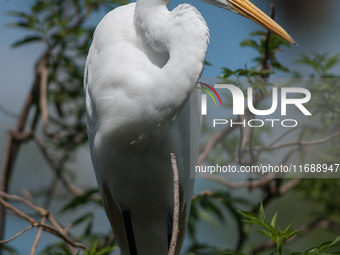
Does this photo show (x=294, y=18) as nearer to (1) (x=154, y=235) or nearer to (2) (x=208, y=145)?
(2) (x=208, y=145)

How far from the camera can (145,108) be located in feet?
2.78

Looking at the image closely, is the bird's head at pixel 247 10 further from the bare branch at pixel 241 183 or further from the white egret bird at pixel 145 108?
the bare branch at pixel 241 183

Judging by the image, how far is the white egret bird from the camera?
809 mm

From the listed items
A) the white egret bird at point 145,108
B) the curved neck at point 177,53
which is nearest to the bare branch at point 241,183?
the white egret bird at point 145,108

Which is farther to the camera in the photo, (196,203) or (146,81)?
(196,203)

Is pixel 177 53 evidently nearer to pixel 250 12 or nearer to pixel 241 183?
pixel 250 12

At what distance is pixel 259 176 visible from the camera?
4.87 feet

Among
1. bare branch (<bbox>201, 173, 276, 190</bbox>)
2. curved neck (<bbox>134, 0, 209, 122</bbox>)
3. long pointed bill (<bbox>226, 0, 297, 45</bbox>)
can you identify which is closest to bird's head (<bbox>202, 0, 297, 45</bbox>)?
long pointed bill (<bbox>226, 0, 297, 45</bbox>)

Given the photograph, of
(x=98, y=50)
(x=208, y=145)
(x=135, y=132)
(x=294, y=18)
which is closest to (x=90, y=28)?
(x=98, y=50)

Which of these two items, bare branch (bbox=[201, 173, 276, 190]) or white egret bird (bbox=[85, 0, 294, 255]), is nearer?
white egret bird (bbox=[85, 0, 294, 255])

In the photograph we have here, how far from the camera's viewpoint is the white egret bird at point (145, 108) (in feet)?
2.65

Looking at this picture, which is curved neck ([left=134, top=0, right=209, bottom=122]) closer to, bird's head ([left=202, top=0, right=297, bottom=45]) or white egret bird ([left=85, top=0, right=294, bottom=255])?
white egret bird ([left=85, top=0, right=294, bottom=255])

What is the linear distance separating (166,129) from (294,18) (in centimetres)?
245

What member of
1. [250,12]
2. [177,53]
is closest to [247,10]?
[250,12]
